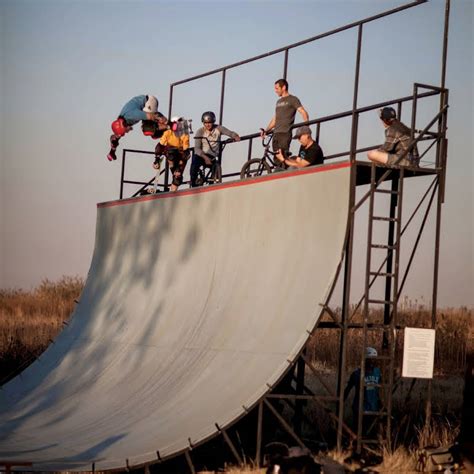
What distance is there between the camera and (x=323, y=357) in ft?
83.3

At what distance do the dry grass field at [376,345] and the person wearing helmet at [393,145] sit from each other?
284 cm

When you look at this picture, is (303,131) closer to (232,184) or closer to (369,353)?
(232,184)

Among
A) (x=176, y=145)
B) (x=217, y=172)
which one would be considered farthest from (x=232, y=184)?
(x=176, y=145)

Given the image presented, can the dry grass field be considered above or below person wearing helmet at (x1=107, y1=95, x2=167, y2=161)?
below

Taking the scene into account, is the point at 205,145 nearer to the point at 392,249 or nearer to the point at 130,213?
the point at 130,213

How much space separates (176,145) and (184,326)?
14.1 feet

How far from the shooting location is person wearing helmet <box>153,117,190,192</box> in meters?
17.0

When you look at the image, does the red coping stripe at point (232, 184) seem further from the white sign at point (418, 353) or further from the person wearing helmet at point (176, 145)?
the white sign at point (418, 353)

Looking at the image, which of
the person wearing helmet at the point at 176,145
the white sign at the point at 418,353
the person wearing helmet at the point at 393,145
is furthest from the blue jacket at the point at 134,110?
the white sign at the point at 418,353

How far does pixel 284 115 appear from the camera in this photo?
14445mm

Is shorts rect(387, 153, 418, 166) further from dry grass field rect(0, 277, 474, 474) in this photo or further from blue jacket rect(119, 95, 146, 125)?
blue jacket rect(119, 95, 146, 125)

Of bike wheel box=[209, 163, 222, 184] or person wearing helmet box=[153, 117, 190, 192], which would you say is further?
person wearing helmet box=[153, 117, 190, 192]

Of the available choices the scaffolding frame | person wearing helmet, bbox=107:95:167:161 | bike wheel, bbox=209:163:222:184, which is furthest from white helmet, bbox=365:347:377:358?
person wearing helmet, bbox=107:95:167:161

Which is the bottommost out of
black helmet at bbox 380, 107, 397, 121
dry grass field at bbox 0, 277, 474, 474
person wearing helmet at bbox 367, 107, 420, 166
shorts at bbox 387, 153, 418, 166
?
dry grass field at bbox 0, 277, 474, 474
